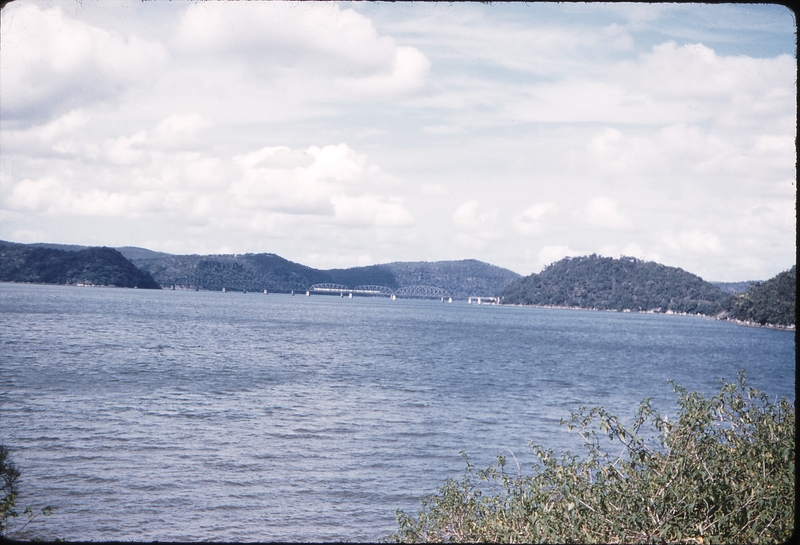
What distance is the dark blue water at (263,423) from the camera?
14.4m

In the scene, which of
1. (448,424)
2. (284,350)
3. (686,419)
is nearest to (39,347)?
(284,350)

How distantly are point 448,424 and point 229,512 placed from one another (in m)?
11.7

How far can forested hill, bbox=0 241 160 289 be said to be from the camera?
14212 cm

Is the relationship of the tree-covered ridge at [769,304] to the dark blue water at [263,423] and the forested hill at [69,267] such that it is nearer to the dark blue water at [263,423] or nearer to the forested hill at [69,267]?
the dark blue water at [263,423]

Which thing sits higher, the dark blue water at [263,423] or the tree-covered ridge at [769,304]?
the tree-covered ridge at [769,304]

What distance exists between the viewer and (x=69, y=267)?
516 ft

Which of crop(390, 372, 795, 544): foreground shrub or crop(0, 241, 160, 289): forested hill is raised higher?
crop(0, 241, 160, 289): forested hill

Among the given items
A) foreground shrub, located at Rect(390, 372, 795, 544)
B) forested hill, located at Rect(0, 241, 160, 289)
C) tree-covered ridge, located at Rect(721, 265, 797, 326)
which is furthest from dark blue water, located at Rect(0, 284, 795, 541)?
forested hill, located at Rect(0, 241, 160, 289)

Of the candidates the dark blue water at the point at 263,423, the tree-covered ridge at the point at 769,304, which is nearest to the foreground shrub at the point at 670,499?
the dark blue water at the point at 263,423

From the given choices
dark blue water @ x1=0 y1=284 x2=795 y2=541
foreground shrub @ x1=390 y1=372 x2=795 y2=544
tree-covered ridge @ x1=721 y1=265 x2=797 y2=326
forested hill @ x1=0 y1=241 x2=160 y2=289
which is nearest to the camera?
foreground shrub @ x1=390 y1=372 x2=795 y2=544

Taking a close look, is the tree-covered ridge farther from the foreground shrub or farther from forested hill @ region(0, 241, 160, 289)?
forested hill @ region(0, 241, 160, 289)

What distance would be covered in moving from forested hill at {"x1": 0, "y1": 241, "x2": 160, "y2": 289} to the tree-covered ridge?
473 feet

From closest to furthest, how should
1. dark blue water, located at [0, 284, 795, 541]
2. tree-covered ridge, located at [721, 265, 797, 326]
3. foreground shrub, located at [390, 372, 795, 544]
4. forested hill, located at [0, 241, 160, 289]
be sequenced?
foreground shrub, located at [390, 372, 795, 544], dark blue water, located at [0, 284, 795, 541], tree-covered ridge, located at [721, 265, 797, 326], forested hill, located at [0, 241, 160, 289]

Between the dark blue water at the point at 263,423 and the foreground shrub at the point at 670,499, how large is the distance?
244 inches
